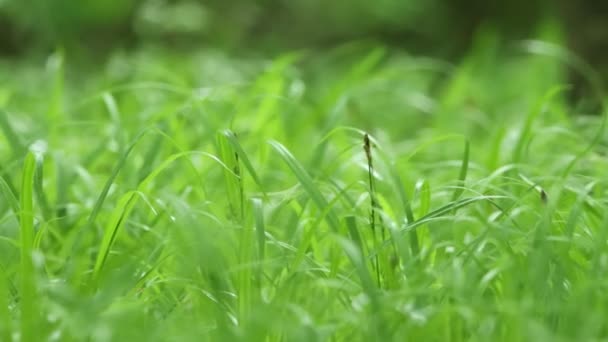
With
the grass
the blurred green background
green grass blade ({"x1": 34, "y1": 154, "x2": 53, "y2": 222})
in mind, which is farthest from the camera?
the blurred green background

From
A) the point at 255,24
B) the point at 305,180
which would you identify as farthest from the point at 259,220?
the point at 255,24

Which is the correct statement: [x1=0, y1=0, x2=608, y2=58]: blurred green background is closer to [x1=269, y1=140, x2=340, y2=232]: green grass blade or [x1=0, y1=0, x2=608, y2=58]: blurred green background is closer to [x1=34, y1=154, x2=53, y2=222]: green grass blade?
[x1=34, y1=154, x2=53, y2=222]: green grass blade

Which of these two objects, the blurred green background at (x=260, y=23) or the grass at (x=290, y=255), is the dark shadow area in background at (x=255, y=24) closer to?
the blurred green background at (x=260, y=23)

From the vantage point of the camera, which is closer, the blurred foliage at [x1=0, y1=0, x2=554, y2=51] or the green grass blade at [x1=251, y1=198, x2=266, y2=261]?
the green grass blade at [x1=251, y1=198, x2=266, y2=261]

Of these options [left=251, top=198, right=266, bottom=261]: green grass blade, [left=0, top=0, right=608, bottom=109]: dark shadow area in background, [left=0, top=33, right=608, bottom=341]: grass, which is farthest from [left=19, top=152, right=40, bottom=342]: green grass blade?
[left=0, top=0, right=608, bottom=109]: dark shadow area in background

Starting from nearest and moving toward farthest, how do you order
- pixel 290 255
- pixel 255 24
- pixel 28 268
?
pixel 28 268
pixel 290 255
pixel 255 24

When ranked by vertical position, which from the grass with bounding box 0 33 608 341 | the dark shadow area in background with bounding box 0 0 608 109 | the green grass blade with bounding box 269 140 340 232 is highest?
the green grass blade with bounding box 269 140 340 232

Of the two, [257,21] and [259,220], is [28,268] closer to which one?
[259,220]

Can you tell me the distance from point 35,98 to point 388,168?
2.31 m

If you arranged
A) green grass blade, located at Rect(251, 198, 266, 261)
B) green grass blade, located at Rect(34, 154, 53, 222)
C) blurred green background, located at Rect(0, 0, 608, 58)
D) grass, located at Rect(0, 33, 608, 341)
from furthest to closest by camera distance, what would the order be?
blurred green background, located at Rect(0, 0, 608, 58)
green grass blade, located at Rect(34, 154, 53, 222)
green grass blade, located at Rect(251, 198, 266, 261)
grass, located at Rect(0, 33, 608, 341)

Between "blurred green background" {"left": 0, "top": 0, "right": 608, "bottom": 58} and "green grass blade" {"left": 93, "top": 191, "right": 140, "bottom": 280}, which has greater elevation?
"green grass blade" {"left": 93, "top": 191, "right": 140, "bottom": 280}

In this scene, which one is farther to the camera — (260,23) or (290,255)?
(260,23)

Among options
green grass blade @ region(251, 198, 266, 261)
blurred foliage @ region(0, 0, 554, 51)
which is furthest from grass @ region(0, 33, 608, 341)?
blurred foliage @ region(0, 0, 554, 51)

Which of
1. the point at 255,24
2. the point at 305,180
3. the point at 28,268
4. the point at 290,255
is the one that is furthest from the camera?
the point at 255,24
